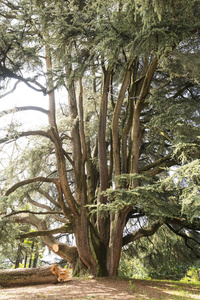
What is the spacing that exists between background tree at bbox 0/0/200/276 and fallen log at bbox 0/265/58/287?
0.84 m

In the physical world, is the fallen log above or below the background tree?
below

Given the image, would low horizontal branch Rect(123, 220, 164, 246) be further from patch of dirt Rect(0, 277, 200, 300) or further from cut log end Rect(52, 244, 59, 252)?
cut log end Rect(52, 244, 59, 252)

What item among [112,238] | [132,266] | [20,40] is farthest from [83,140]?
[132,266]

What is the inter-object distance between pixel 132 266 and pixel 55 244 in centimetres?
527

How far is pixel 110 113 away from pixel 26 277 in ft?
18.0

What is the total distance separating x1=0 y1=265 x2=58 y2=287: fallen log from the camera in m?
5.96

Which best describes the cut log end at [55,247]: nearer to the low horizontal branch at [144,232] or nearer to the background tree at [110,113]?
the background tree at [110,113]

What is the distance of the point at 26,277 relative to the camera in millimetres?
6094

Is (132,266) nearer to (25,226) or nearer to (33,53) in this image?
(25,226)

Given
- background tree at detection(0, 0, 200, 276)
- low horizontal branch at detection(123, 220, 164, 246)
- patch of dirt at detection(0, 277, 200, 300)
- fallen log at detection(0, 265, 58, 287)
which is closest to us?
background tree at detection(0, 0, 200, 276)

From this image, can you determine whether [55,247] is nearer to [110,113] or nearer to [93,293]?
[93,293]

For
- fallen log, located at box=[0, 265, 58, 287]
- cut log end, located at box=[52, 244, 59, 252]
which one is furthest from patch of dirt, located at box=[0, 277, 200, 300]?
cut log end, located at box=[52, 244, 59, 252]

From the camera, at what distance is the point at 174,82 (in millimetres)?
7281

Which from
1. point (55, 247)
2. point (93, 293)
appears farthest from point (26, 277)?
point (93, 293)
